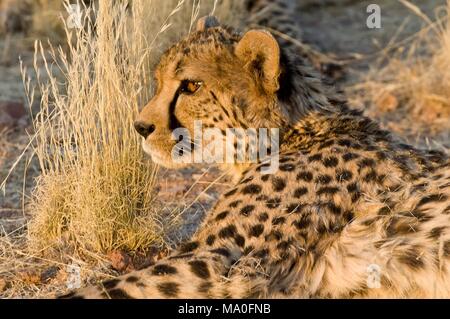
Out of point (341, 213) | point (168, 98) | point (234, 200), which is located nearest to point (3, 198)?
point (168, 98)

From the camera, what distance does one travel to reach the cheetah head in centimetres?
359

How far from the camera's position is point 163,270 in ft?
Answer: 10.6

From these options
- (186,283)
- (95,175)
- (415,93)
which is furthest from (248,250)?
(415,93)

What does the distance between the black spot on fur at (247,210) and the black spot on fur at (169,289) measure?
38cm

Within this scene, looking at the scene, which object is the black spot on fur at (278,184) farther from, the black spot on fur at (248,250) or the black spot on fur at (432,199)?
the black spot on fur at (432,199)

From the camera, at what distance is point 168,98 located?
3738 millimetres

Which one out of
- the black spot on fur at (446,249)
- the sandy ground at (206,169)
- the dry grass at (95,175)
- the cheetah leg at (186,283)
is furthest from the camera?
the sandy ground at (206,169)

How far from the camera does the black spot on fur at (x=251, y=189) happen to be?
342 cm

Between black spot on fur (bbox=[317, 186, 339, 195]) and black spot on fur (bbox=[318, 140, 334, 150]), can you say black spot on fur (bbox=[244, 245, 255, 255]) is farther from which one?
black spot on fur (bbox=[318, 140, 334, 150])

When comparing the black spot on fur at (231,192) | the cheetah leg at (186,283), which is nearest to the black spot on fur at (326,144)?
the black spot on fur at (231,192)

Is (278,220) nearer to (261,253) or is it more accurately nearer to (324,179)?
(261,253)

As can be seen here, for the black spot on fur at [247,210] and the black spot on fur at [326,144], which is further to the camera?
the black spot on fur at [326,144]
